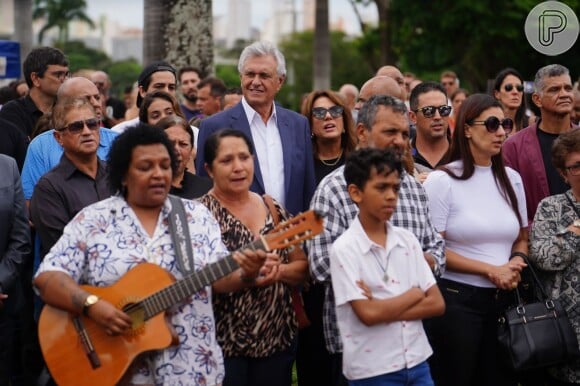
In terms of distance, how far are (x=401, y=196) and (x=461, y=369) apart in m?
1.29

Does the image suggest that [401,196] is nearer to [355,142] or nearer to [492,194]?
[492,194]

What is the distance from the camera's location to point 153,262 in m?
5.83

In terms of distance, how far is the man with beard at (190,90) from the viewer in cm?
1258

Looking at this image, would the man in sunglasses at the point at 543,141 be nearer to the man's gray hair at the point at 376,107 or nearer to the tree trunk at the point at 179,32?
the man's gray hair at the point at 376,107

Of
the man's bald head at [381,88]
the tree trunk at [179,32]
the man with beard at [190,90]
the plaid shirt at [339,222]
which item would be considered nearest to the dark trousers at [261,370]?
the plaid shirt at [339,222]

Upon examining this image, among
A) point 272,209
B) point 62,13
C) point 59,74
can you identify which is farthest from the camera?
point 62,13

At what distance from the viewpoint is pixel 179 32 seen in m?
13.7

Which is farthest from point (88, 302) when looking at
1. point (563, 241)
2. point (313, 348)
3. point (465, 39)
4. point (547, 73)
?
point (465, 39)

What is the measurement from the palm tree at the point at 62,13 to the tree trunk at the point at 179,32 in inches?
2824

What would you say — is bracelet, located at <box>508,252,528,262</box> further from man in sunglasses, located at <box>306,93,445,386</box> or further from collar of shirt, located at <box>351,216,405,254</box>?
collar of shirt, located at <box>351,216,405,254</box>

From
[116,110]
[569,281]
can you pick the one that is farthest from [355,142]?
[116,110]

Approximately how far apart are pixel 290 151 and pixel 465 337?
68.7 inches

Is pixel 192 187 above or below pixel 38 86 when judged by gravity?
below

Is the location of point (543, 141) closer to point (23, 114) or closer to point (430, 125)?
point (430, 125)
